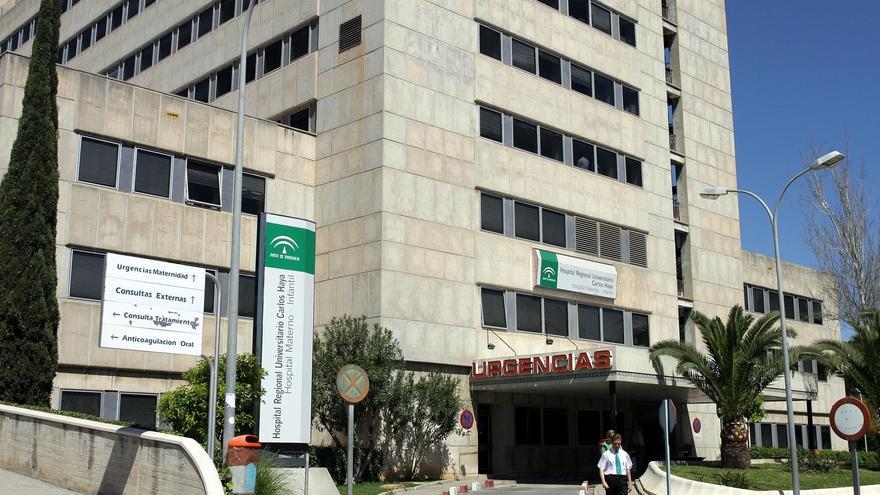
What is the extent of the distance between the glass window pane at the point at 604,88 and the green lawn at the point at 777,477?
54.7 feet

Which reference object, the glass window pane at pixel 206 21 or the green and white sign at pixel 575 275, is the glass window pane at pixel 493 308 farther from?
the glass window pane at pixel 206 21

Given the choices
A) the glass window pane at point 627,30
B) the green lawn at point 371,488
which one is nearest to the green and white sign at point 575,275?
the green lawn at point 371,488

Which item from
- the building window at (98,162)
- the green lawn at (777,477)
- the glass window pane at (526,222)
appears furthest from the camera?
the glass window pane at (526,222)

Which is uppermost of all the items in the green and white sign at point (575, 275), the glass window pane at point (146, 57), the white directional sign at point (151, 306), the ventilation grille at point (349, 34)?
the glass window pane at point (146, 57)

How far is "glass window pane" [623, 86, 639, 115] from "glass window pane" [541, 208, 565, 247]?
24.3 feet

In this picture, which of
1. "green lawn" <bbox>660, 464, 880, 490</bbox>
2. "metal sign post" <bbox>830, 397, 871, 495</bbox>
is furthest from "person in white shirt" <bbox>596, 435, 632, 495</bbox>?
"green lawn" <bbox>660, 464, 880, 490</bbox>

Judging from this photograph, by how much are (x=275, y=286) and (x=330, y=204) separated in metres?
9.81

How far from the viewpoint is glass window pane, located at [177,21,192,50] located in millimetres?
42125

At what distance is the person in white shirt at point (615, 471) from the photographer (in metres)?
20.0

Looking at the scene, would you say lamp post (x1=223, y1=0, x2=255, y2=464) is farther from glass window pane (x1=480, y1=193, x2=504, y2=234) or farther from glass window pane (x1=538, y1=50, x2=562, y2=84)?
glass window pane (x1=538, y1=50, x2=562, y2=84)

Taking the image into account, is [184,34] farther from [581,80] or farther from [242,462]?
[242,462]

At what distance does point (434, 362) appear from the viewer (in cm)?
3159

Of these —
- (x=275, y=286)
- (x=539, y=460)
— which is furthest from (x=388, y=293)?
(x=539, y=460)

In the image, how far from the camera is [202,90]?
40.7 m
